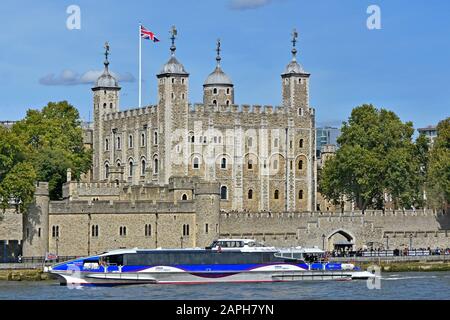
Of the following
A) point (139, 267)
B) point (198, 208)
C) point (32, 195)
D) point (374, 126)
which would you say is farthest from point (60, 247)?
point (374, 126)

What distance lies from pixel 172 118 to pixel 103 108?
10.7 metres

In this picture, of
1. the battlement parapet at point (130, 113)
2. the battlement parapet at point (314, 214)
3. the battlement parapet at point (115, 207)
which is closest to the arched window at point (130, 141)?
the battlement parapet at point (130, 113)

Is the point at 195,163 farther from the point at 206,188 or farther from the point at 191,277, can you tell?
the point at 191,277

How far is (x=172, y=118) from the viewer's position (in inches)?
3602

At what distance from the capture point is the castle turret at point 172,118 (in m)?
91.1

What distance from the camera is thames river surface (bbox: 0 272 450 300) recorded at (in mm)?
47438

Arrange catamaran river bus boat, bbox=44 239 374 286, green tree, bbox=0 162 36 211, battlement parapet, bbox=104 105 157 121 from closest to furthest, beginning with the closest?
1. catamaran river bus boat, bbox=44 239 374 286
2. green tree, bbox=0 162 36 211
3. battlement parapet, bbox=104 105 157 121

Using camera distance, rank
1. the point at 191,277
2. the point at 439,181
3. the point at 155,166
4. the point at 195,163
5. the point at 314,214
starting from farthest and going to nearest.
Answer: the point at 155,166 < the point at 195,163 < the point at 439,181 < the point at 314,214 < the point at 191,277

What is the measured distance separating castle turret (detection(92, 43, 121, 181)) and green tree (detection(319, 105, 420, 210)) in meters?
18.6

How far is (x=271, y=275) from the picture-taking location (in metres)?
59.1

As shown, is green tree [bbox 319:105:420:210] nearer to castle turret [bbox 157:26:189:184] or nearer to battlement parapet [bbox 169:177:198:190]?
castle turret [bbox 157:26:189:184]

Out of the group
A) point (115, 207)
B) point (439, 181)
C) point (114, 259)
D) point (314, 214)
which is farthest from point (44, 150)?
point (439, 181)

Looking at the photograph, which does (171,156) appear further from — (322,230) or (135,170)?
(322,230)

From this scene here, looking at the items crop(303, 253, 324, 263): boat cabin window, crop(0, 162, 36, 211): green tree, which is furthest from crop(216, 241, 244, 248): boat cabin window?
crop(0, 162, 36, 211): green tree
